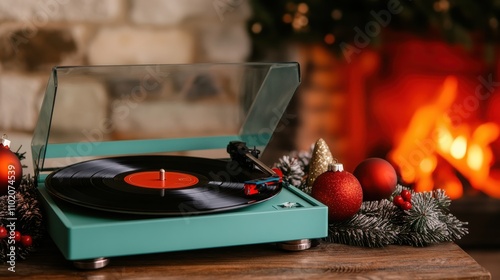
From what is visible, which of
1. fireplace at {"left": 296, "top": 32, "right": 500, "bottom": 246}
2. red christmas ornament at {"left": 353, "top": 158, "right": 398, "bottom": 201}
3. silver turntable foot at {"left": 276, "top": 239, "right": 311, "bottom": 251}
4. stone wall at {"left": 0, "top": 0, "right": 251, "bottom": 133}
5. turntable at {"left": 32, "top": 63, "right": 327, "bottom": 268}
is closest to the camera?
turntable at {"left": 32, "top": 63, "right": 327, "bottom": 268}

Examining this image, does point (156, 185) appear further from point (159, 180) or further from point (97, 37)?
point (97, 37)

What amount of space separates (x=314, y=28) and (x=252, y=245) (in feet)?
4.16

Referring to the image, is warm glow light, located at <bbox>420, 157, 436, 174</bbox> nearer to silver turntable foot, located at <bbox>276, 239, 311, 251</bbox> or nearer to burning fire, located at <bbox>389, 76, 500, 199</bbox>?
burning fire, located at <bbox>389, 76, 500, 199</bbox>

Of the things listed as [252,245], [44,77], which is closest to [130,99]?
[252,245]

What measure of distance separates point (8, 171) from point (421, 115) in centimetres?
161

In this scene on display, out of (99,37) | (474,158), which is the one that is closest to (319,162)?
(99,37)

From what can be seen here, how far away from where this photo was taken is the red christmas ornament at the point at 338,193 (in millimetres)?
1335

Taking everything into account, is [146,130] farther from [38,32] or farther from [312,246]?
[38,32]

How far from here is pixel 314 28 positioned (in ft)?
8.09

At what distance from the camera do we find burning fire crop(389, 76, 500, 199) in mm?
2594

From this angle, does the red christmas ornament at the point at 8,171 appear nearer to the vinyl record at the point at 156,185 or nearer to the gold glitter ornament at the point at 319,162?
the vinyl record at the point at 156,185

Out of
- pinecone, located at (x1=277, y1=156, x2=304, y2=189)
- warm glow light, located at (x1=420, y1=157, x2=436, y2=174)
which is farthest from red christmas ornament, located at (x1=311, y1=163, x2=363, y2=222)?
warm glow light, located at (x1=420, y1=157, x2=436, y2=174)

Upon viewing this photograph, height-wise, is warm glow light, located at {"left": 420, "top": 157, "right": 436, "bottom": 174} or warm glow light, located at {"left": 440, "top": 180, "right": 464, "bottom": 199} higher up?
warm glow light, located at {"left": 420, "top": 157, "right": 436, "bottom": 174}

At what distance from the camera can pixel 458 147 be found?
2.61m
